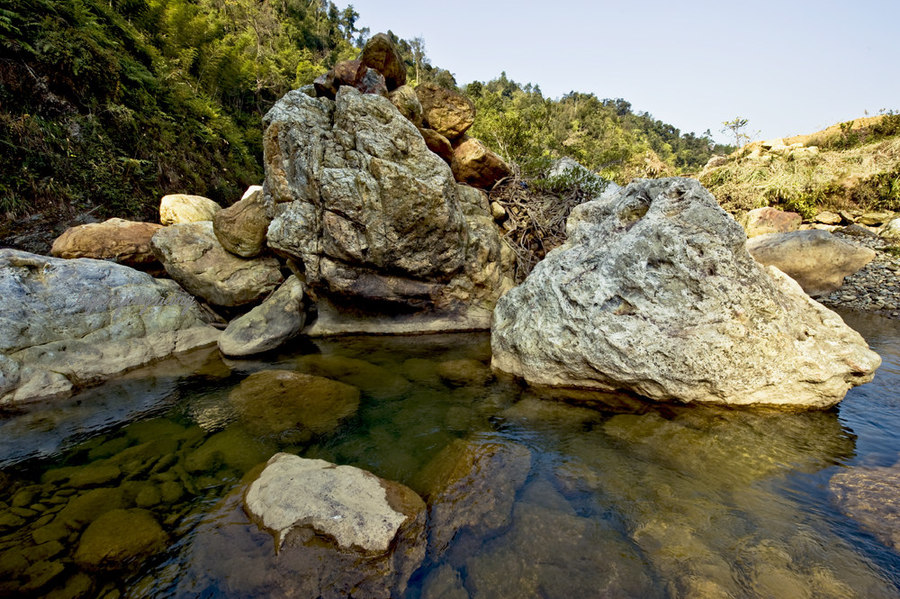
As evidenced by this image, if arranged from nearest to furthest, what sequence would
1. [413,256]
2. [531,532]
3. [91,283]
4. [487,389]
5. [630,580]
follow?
[630,580]
[531,532]
[487,389]
[91,283]
[413,256]

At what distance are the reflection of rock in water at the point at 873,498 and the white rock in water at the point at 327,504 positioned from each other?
376cm

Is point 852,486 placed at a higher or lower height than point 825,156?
lower

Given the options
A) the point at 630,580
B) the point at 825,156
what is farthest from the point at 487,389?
the point at 825,156

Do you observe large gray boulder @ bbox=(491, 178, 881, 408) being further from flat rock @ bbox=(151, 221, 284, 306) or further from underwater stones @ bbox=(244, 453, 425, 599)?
flat rock @ bbox=(151, 221, 284, 306)

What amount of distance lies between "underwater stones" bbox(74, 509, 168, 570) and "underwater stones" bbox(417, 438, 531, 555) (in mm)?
2228

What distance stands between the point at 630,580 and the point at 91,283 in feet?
30.5

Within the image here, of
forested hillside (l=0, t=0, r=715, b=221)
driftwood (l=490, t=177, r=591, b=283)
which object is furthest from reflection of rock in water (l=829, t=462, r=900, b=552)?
forested hillside (l=0, t=0, r=715, b=221)

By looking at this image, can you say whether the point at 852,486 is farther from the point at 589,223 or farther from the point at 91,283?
the point at 91,283

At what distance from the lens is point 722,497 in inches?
132

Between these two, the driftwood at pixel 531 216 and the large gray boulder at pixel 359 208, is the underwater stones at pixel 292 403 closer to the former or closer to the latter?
the large gray boulder at pixel 359 208

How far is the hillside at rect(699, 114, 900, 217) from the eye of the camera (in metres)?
13.7

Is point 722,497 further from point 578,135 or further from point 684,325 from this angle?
point 578,135

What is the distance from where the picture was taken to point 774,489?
136 inches

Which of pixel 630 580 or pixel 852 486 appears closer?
pixel 630 580
